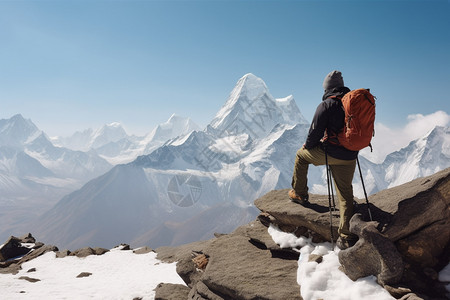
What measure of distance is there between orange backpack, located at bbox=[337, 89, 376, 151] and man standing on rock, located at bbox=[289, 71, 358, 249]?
1.47ft

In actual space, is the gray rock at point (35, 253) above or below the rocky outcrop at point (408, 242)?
below

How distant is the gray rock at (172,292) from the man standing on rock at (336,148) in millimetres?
7998

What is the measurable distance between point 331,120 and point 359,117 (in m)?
0.88

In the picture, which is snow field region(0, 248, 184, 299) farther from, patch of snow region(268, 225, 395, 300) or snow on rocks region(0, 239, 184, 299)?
patch of snow region(268, 225, 395, 300)

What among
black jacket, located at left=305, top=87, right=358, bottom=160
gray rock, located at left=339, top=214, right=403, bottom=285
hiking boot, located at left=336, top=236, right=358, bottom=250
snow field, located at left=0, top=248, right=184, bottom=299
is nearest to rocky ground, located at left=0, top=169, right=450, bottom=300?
gray rock, located at left=339, top=214, right=403, bottom=285

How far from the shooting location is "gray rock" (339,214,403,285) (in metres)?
7.00

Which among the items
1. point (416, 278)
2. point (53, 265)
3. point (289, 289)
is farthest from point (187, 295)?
point (53, 265)

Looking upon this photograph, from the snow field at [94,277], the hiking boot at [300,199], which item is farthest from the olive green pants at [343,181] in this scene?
the snow field at [94,277]

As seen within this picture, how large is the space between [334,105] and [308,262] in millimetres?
5483

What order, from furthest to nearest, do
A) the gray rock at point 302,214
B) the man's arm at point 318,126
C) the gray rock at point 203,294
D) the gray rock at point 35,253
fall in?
1. the gray rock at point 35,253
2. the gray rock at point 203,294
3. the gray rock at point 302,214
4. the man's arm at point 318,126

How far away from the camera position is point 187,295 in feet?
41.1

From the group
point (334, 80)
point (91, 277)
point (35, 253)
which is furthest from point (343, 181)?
point (35, 253)

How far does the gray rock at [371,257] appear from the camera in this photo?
7.00 meters

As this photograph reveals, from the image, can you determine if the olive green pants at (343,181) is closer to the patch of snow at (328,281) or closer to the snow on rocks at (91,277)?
the patch of snow at (328,281)
